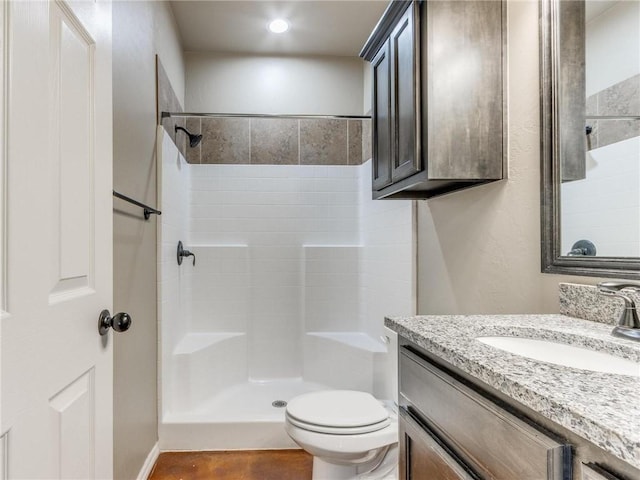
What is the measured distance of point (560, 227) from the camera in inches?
45.9

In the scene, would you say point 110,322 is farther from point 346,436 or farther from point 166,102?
point 166,102

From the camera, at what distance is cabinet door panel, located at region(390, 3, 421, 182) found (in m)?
1.38

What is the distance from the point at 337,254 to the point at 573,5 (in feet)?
7.04

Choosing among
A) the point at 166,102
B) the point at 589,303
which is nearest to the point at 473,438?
the point at 589,303

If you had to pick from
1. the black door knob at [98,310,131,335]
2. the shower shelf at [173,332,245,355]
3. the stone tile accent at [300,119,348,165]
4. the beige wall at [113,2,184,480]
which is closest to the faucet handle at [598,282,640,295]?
the black door knob at [98,310,131,335]

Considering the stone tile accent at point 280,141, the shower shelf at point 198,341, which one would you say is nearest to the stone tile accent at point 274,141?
the stone tile accent at point 280,141

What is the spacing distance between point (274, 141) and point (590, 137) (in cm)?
229

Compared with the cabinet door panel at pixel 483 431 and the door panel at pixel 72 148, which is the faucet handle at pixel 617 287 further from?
the door panel at pixel 72 148

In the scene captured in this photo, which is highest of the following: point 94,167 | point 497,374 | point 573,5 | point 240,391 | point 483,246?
point 573,5

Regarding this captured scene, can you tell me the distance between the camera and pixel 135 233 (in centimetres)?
175

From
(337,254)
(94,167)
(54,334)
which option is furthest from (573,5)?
(337,254)

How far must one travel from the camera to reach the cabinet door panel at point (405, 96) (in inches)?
54.5

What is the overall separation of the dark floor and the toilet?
0.32 meters

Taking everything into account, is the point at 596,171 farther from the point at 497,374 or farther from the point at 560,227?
the point at 497,374
